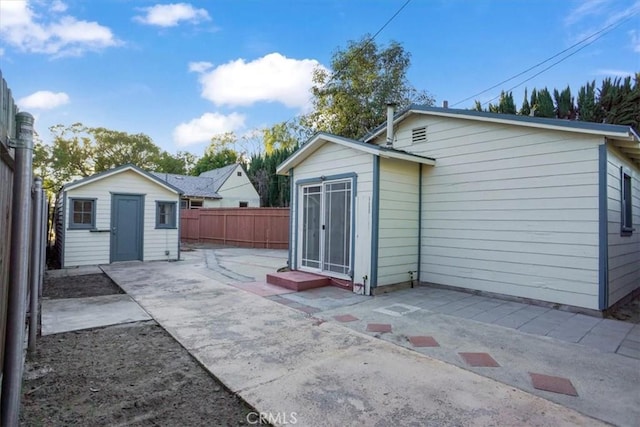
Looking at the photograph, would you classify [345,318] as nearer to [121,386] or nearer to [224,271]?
[121,386]

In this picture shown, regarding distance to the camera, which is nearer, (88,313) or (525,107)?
(88,313)

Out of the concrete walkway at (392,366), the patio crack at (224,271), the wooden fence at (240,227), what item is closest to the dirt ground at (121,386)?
the concrete walkway at (392,366)

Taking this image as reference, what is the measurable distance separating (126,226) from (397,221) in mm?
7961

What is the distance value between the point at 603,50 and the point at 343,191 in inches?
358

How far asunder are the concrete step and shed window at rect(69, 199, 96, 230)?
19.3 feet

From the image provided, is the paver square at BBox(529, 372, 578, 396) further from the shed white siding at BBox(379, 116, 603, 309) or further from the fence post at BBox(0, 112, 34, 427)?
the fence post at BBox(0, 112, 34, 427)

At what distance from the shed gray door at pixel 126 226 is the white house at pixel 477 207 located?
5.32 meters

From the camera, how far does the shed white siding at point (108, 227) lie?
29.2 ft

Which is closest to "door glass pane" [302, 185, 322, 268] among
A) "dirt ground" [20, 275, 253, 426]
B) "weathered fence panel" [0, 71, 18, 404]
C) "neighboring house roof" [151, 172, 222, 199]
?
"dirt ground" [20, 275, 253, 426]

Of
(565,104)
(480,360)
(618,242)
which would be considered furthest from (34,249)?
(565,104)

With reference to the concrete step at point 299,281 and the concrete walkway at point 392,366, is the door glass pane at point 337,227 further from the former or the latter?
the concrete walkway at point 392,366

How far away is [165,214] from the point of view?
1048cm

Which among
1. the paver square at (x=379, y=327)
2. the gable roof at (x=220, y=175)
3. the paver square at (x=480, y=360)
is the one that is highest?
the gable roof at (x=220, y=175)

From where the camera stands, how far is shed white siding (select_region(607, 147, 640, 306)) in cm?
494
